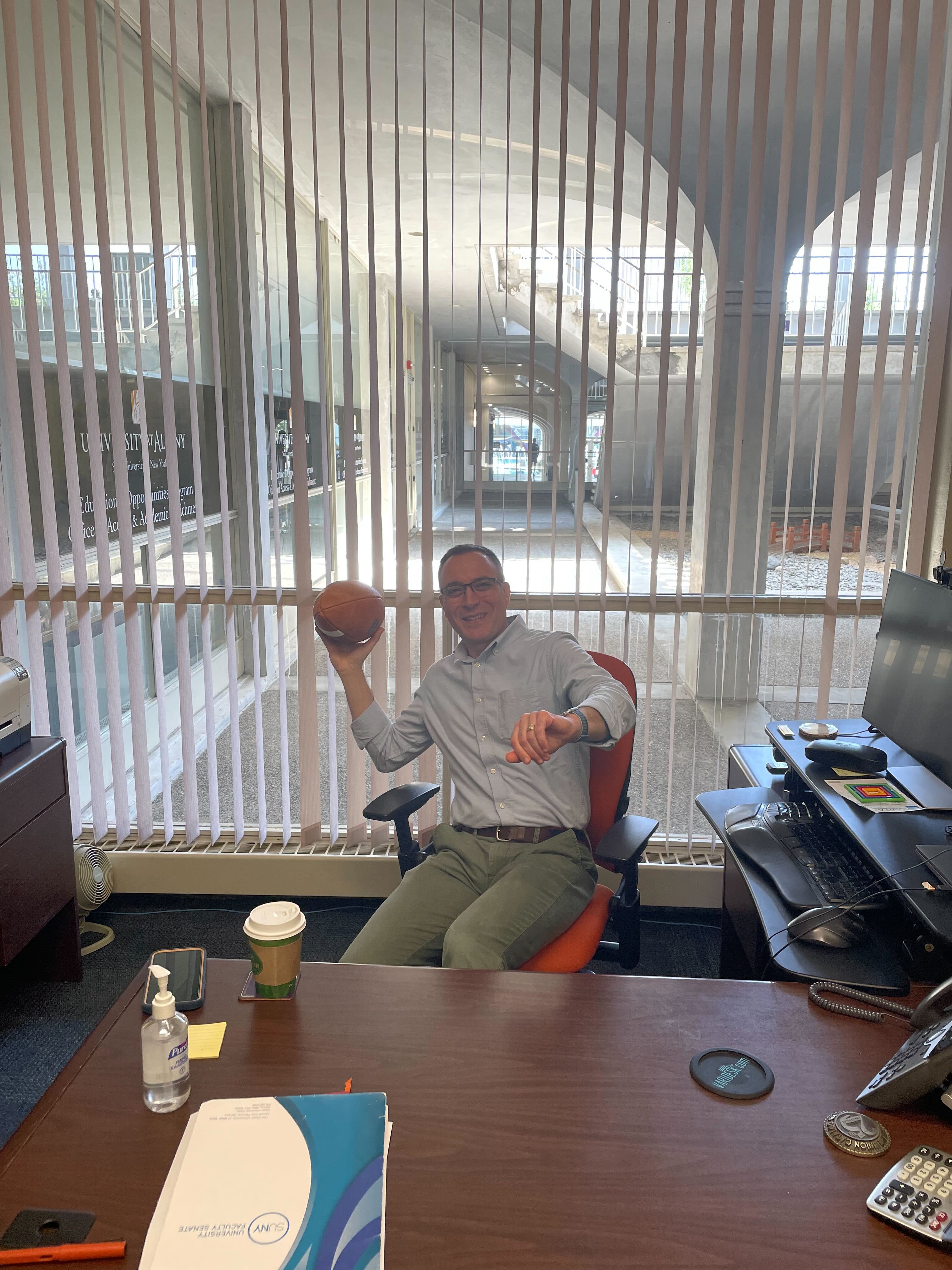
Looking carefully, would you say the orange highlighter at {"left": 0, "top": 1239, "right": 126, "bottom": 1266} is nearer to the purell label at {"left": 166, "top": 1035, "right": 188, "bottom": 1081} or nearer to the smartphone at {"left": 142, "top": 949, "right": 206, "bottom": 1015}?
the purell label at {"left": 166, "top": 1035, "right": 188, "bottom": 1081}

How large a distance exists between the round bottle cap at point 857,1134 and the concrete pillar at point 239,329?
2644mm

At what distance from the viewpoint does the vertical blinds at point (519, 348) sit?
2.64 meters

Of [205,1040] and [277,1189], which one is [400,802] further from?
[277,1189]

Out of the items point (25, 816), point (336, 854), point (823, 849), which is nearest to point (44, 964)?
point (25, 816)

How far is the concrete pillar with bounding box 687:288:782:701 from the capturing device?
2779mm

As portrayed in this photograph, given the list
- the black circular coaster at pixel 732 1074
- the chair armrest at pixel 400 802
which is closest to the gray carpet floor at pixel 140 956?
the chair armrest at pixel 400 802

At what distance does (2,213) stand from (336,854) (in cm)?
240

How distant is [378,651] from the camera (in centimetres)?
297

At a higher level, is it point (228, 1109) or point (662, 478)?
point (662, 478)

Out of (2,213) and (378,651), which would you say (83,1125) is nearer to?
(378,651)

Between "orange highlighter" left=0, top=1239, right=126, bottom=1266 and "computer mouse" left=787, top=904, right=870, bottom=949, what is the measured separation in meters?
1.15

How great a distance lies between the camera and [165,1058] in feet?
3.80

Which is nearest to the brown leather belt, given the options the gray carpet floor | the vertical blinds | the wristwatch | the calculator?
the wristwatch

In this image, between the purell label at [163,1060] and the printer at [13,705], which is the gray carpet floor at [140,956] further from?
the purell label at [163,1060]
